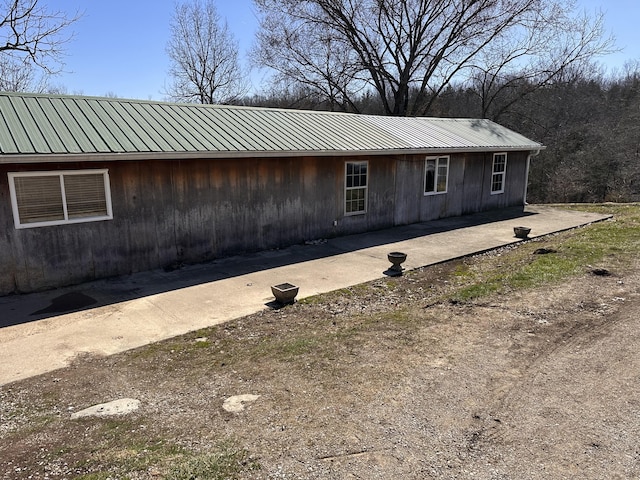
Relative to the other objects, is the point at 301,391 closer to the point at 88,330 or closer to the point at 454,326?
the point at 454,326

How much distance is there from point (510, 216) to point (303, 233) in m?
8.05

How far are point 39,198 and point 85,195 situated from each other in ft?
2.19

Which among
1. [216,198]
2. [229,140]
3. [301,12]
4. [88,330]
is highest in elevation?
[301,12]

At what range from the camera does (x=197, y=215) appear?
873 centimetres

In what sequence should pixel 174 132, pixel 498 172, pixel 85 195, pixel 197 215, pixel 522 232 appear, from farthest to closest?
pixel 498 172 → pixel 522 232 → pixel 197 215 → pixel 174 132 → pixel 85 195

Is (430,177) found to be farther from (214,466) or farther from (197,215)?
(214,466)

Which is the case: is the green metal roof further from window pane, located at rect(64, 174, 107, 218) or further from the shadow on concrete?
the shadow on concrete

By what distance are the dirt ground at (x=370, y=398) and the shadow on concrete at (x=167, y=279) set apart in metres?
1.95

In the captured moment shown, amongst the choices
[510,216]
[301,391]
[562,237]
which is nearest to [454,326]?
[301,391]

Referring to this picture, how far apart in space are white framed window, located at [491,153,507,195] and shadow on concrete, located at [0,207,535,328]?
456cm

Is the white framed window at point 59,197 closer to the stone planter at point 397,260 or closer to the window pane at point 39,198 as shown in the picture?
the window pane at point 39,198

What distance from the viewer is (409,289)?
7.50 metres

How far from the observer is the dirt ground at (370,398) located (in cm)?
305

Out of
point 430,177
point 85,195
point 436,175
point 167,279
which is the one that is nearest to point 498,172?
point 436,175
